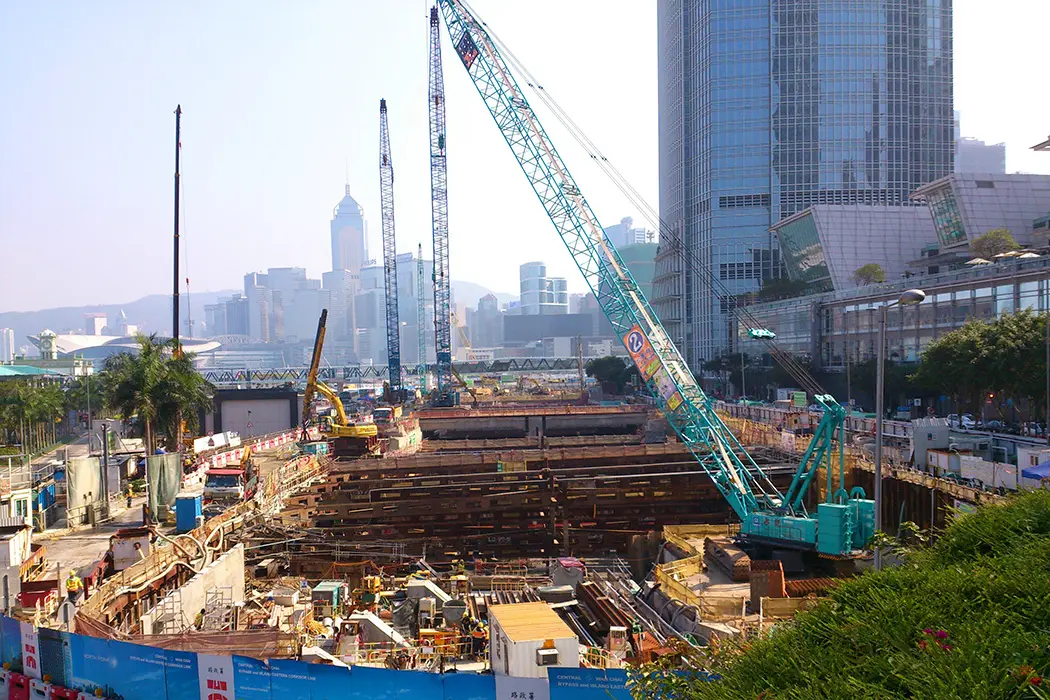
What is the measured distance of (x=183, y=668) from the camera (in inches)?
443

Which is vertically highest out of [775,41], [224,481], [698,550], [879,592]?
[775,41]

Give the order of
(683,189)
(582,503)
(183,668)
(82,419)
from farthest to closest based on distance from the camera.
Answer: (683,189) < (82,419) < (582,503) < (183,668)

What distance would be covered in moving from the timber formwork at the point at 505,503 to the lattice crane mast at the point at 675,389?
2.40 m

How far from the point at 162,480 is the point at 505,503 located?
486 inches

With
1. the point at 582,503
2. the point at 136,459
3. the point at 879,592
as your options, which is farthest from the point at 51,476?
the point at 879,592

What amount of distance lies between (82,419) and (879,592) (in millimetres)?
81107

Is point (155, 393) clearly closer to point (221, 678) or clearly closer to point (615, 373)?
point (221, 678)

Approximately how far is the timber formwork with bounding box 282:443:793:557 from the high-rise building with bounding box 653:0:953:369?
74739mm

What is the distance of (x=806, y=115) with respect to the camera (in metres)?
111

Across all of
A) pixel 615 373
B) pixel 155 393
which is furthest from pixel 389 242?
pixel 155 393

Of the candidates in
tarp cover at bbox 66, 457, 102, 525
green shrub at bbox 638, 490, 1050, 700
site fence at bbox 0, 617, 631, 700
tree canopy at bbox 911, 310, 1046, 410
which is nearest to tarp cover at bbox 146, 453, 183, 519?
tarp cover at bbox 66, 457, 102, 525

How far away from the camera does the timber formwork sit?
3000 centimetres

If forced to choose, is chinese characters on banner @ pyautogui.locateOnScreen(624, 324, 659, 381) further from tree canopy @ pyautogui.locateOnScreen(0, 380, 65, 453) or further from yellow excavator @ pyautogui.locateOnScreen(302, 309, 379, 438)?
tree canopy @ pyautogui.locateOnScreen(0, 380, 65, 453)

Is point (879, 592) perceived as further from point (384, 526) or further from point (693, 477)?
point (693, 477)
